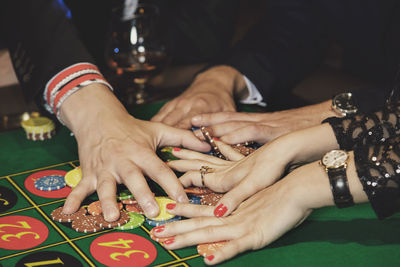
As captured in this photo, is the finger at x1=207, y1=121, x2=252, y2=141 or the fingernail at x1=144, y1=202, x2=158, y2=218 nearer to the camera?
the fingernail at x1=144, y1=202, x2=158, y2=218

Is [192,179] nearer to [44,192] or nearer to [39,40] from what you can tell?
[44,192]

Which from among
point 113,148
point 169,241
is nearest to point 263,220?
point 169,241

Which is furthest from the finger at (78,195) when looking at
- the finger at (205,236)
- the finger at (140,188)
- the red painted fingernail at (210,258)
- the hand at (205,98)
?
the hand at (205,98)

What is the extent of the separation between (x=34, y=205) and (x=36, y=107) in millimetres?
808

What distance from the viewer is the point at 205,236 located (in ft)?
4.58

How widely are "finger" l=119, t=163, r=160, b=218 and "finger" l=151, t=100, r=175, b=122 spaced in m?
0.51

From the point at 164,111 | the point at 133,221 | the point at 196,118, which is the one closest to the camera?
the point at 133,221

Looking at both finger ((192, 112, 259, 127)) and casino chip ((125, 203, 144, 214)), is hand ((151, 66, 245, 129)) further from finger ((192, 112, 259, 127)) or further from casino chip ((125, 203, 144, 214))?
casino chip ((125, 203, 144, 214))

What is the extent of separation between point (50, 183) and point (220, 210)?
56 cm

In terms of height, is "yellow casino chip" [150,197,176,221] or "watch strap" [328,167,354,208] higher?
"watch strap" [328,167,354,208]

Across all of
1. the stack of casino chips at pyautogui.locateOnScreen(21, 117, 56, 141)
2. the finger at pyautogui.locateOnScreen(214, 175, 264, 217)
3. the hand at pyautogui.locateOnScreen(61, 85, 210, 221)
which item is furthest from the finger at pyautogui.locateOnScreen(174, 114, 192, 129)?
the finger at pyautogui.locateOnScreen(214, 175, 264, 217)

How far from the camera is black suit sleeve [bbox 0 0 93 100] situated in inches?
83.3

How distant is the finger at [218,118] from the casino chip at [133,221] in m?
0.64

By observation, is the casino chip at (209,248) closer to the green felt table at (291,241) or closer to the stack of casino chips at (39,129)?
the green felt table at (291,241)
